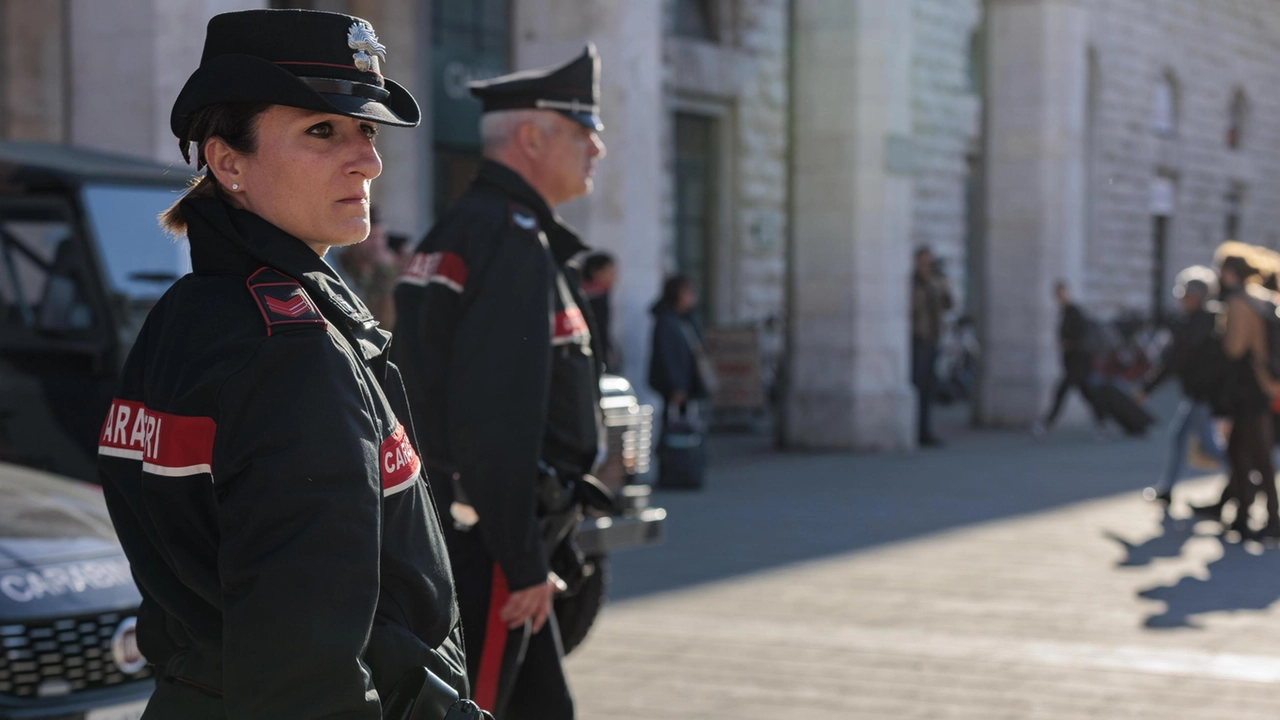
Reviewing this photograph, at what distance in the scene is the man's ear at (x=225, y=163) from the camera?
215 centimetres

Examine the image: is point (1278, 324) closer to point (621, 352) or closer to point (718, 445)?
point (621, 352)

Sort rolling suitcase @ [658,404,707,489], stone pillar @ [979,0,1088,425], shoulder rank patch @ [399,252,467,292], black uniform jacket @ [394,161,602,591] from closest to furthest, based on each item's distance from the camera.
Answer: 1. black uniform jacket @ [394,161,602,591]
2. shoulder rank patch @ [399,252,467,292]
3. rolling suitcase @ [658,404,707,489]
4. stone pillar @ [979,0,1088,425]

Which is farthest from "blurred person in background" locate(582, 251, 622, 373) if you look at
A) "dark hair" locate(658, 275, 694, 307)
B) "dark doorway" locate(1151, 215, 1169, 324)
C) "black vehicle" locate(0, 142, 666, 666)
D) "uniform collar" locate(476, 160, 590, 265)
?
"dark doorway" locate(1151, 215, 1169, 324)

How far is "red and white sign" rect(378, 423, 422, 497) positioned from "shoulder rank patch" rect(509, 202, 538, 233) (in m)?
1.69

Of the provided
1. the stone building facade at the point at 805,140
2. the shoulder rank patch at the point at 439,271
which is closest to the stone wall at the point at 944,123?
the stone building facade at the point at 805,140

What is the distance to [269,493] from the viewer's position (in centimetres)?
191

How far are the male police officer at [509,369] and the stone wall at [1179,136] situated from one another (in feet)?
87.9

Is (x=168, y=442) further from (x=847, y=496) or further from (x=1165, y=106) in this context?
(x=1165, y=106)

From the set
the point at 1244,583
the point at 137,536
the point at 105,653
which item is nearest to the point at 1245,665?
the point at 1244,583

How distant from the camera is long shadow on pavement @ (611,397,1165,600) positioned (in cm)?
966

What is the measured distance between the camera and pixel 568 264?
4.13 metres

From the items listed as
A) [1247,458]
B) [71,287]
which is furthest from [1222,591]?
[71,287]

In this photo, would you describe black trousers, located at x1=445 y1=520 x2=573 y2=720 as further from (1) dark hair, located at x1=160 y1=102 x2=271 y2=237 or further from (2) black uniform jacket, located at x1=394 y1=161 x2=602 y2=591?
(1) dark hair, located at x1=160 y1=102 x2=271 y2=237

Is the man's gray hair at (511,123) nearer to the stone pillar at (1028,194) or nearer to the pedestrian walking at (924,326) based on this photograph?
the pedestrian walking at (924,326)
